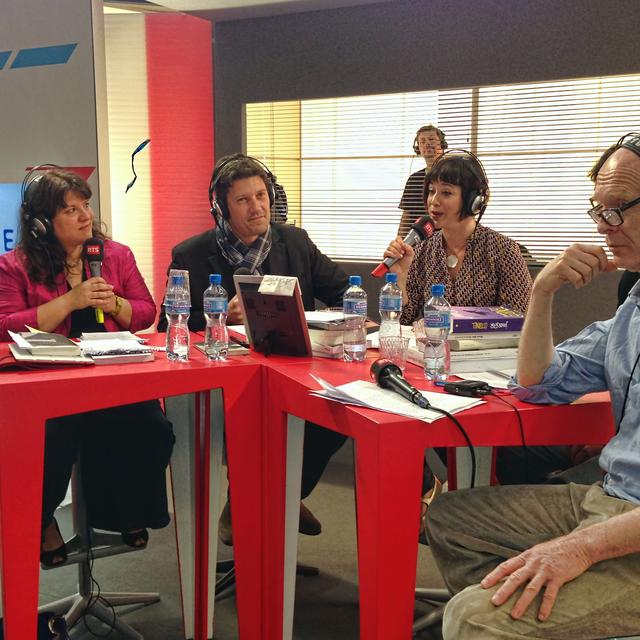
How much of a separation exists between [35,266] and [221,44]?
2.64m

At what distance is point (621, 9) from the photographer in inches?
149

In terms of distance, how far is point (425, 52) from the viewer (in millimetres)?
4285

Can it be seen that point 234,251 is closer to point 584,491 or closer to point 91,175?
point 91,175

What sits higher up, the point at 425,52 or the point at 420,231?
the point at 425,52

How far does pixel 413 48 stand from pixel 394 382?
9.95 feet

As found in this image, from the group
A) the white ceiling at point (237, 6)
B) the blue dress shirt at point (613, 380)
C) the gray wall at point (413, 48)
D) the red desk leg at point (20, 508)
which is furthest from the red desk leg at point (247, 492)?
the white ceiling at point (237, 6)

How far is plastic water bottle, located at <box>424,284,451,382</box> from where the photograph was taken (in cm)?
196

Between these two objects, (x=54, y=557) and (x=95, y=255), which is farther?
(x=95, y=255)

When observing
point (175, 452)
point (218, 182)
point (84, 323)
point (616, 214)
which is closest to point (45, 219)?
point (84, 323)

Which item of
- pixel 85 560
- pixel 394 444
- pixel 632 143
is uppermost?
pixel 632 143

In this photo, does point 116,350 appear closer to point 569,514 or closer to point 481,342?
point 481,342

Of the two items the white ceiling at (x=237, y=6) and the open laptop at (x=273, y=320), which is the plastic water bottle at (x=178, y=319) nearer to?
the open laptop at (x=273, y=320)

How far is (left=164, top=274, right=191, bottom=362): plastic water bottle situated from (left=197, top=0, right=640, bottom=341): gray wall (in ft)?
7.52

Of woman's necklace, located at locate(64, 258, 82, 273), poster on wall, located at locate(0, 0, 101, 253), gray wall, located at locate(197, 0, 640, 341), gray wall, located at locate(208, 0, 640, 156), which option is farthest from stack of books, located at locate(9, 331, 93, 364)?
gray wall, located at locate(208, 0, 640, 156)
